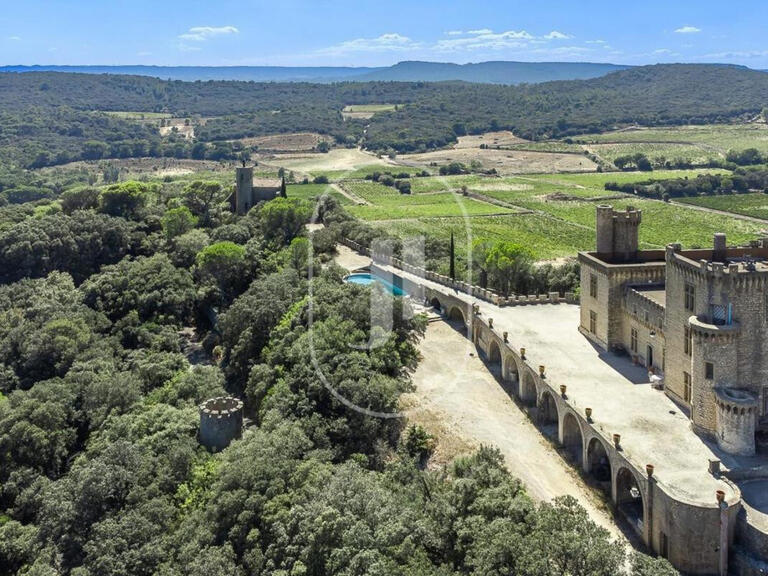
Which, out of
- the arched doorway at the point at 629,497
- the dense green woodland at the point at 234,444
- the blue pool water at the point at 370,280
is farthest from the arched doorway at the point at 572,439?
the blue pool water at the point at 370,280

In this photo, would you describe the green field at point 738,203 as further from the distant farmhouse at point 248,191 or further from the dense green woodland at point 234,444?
the dense green woodland at point 234,444

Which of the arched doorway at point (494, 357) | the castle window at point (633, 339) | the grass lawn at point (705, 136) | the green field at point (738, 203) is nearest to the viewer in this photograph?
the castle window at point (633, 339)

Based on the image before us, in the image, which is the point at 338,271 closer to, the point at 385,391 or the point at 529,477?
the point at 385,391

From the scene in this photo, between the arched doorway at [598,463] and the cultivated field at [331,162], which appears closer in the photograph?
the arched doorway at [598,463]

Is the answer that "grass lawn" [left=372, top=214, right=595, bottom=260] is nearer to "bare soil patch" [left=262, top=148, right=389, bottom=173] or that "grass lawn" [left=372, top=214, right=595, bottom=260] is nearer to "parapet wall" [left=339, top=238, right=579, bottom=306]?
"parapet wall" [left=339, top=238, right=579, bottom=306]

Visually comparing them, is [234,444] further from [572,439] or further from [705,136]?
[705,136]

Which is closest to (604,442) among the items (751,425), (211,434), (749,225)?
(751,425)

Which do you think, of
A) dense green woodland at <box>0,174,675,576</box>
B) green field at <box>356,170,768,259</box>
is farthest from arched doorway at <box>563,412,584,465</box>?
green field at <box>356,170,768,259</box>

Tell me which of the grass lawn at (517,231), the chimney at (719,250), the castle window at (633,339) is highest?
the chimney at (719,250)

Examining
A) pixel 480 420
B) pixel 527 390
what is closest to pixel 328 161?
pixel 527 390
